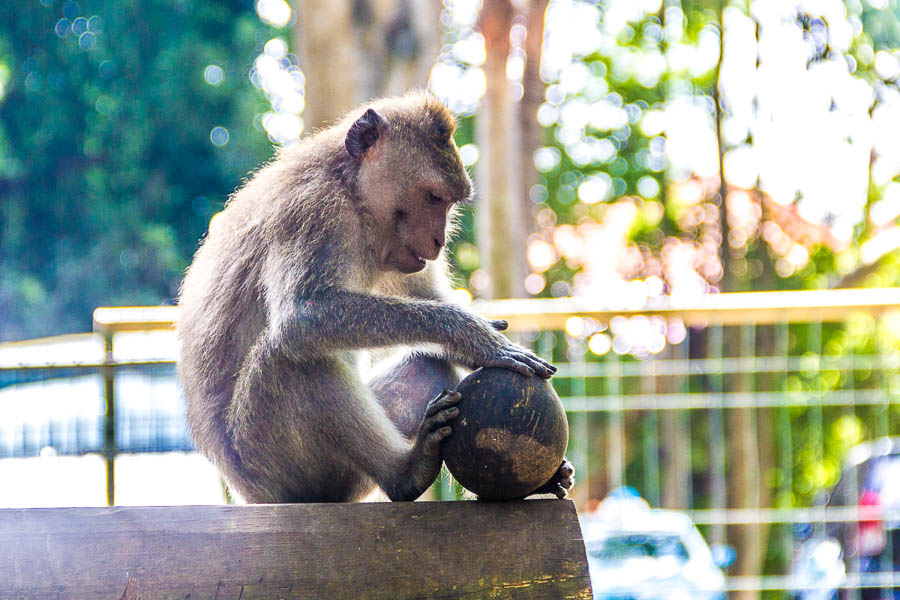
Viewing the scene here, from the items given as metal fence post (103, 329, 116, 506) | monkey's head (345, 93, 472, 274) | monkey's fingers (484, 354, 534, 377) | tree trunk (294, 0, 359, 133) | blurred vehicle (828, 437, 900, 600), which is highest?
tree trunk (294, 0, 359, 133)

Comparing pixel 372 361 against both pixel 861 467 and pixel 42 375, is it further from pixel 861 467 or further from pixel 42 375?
pixel 861 467

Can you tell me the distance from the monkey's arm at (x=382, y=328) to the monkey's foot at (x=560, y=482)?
0.34m

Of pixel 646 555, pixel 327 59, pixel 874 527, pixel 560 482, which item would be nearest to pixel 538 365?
pixel 560 482

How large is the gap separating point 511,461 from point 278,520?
589 millimetres

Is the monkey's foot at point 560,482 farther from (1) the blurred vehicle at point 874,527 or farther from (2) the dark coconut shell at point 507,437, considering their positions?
(1) the blurred vehicle at point 874,527

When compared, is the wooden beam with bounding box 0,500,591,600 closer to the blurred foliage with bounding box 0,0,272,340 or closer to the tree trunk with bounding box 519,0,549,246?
the tree trunk with bounding box 519,0,549,246

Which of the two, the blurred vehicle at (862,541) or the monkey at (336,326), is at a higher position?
the monkey at (336,326)

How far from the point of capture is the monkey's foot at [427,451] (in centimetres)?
252

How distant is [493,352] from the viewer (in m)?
2.74

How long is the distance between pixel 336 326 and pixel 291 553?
0.73 m

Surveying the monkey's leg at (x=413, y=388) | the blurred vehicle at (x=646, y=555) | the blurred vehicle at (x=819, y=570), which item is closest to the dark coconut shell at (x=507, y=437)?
the monkey's leg at (x=413, y=388)

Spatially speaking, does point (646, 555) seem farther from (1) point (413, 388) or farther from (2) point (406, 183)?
(2) point (406, 183)

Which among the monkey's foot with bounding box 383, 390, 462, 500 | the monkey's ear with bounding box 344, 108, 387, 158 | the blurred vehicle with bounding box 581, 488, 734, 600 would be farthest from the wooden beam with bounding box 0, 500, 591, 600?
the blurred vehicle with bounding box 581, 488, 734, 600

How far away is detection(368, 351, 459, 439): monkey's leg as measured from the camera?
302 cm
